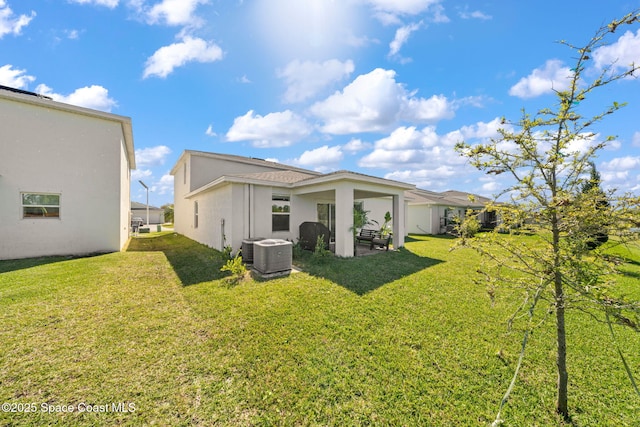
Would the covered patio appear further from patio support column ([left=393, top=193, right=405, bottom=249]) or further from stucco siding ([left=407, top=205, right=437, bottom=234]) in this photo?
stucco siding ([left=407, top=205, right=437, bottom=234])

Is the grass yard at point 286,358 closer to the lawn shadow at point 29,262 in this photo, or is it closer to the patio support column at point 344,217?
the lawn shadow at point 29,262

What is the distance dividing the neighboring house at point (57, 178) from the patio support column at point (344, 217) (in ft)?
31.4

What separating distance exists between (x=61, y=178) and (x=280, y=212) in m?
8.45

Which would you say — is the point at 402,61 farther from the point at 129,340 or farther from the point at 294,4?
the point at 129,340

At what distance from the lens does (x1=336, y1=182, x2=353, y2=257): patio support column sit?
29.1ft

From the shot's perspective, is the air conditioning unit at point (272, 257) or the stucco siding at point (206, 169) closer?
the air conditioning unit at point (272, 257)

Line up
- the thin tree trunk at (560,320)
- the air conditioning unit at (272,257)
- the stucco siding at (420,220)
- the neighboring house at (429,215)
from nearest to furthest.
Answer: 1. the thin tree trunk at (560,320)
2. the air conditioning unit at (272,257)
3. the neighboring house at (429,215)
4. the stucco siding at (420,220)

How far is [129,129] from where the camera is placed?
11.3m

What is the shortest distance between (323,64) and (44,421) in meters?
11.4

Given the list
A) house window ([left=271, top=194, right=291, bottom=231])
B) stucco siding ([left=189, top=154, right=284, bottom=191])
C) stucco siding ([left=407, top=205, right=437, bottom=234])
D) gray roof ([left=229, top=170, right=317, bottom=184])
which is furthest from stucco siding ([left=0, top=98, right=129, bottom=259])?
stucco siding ([left=407, top=205, right=437, bottom=234])

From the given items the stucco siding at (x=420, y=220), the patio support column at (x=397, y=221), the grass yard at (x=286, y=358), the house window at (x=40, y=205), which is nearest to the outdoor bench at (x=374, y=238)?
the patio support column at (x=397, y=221)

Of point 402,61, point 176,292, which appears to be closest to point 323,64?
point 402,61

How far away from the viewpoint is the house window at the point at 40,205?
29.0 feet

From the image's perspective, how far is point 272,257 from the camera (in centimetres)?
688
